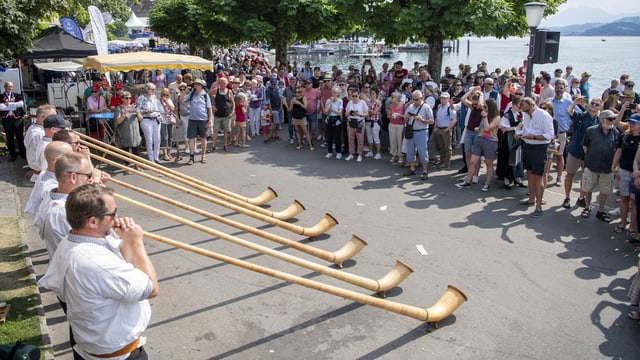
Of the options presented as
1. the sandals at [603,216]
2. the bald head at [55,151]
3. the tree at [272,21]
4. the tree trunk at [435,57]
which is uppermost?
the tree at [272,21]

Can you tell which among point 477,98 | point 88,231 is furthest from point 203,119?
point 88,231

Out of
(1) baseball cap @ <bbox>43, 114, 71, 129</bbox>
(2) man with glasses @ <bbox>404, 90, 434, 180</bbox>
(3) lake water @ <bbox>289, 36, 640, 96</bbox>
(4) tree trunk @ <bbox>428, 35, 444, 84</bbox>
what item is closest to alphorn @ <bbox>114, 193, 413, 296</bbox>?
(1) baseball cap @ <bbox>43, 114, 71, 129</bbox>

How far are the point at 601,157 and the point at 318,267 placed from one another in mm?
5958

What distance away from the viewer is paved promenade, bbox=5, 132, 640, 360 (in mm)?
5391

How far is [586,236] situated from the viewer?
8438 mm

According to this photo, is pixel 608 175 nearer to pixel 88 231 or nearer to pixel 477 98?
pixel 477 98

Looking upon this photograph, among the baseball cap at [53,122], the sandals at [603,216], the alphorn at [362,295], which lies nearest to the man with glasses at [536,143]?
the sandals at [603,216]

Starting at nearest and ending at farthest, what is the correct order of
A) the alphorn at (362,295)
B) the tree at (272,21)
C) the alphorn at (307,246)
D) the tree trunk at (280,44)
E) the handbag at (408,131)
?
the alphorn at (362,295), the alphorn at (307,246), the handbag at (408,131), the tree at (272,21), the tree trunk at (280,44)

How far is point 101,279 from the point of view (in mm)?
3246

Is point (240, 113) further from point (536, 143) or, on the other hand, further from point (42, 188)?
point (42, 188)

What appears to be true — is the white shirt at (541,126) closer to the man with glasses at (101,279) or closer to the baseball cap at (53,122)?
the baseball cap at (53,122)

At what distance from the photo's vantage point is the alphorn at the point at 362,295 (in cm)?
498

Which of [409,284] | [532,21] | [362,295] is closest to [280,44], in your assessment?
[532,21]

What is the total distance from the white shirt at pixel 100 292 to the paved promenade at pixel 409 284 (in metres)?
1.83
